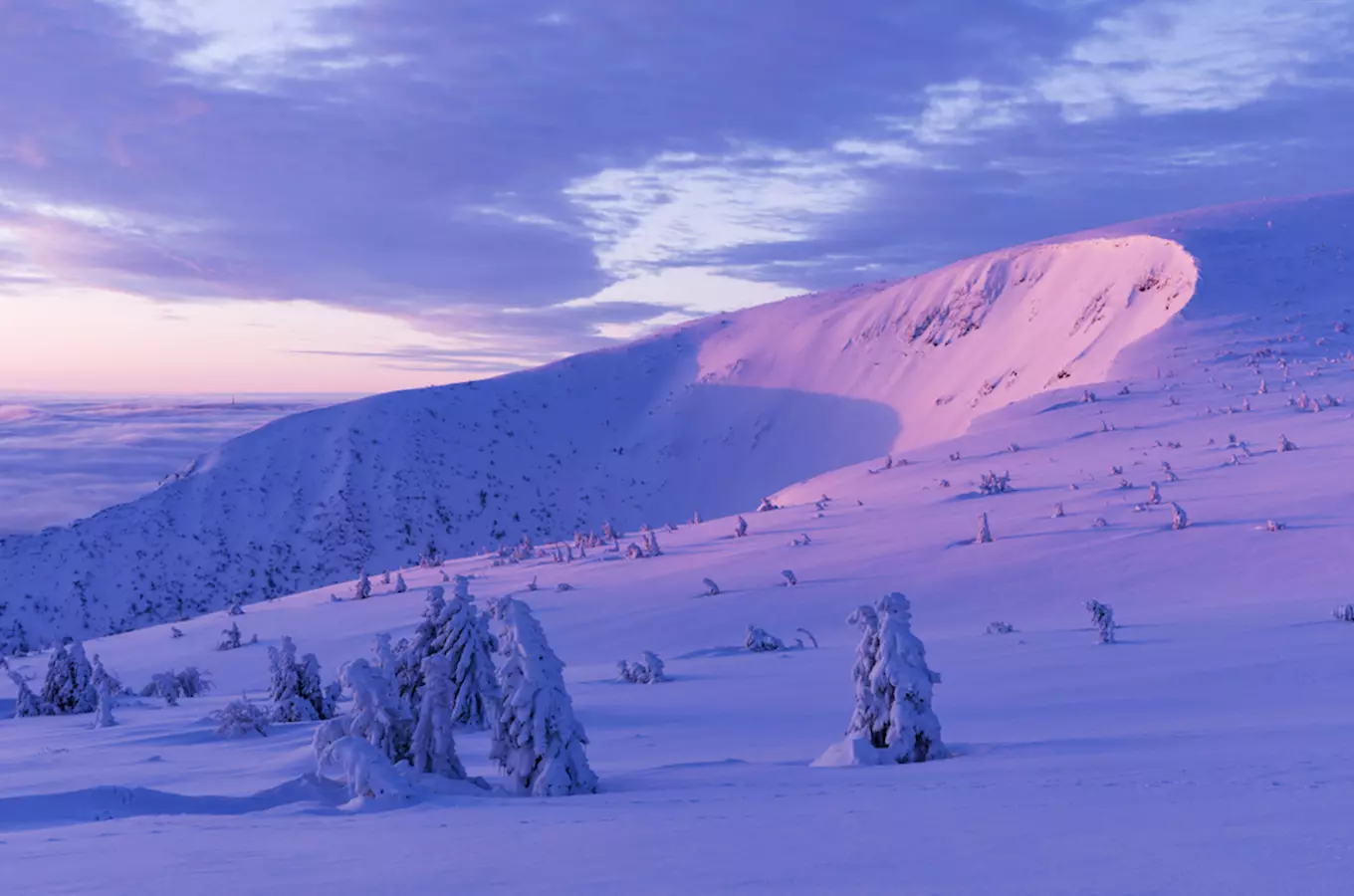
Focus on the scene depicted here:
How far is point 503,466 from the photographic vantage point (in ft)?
176

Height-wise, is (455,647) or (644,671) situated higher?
(455,647)

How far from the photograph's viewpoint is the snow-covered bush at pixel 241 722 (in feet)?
35.8

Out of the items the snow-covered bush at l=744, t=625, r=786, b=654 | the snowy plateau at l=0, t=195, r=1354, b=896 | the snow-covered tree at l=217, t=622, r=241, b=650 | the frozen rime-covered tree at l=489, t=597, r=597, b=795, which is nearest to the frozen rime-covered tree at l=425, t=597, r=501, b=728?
the snowy plateau at l=0, t=195, r=1354, b=896

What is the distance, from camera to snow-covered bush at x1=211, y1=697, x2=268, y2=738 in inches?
430

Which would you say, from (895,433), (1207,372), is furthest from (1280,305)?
(895,433)

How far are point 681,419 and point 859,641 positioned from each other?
147 ft

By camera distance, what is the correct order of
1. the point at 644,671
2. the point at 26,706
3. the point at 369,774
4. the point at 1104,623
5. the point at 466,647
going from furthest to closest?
the point at 26,706 < the point at 644,671 < the point at 1104,623 < the point at 466,647 < the point at 369,774

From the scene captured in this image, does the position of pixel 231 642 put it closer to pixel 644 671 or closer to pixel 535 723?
pixel 644 671

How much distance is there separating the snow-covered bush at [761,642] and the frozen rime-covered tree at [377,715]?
6.35 metres

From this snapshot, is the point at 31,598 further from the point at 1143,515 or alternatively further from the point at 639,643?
the point at 1143,515

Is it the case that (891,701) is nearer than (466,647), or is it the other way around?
(891,701)

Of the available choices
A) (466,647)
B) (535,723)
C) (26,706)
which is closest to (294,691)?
(466,647)

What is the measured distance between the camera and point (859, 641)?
12141 millimetres

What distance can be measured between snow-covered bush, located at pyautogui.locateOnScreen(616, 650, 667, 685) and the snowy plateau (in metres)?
0.07
